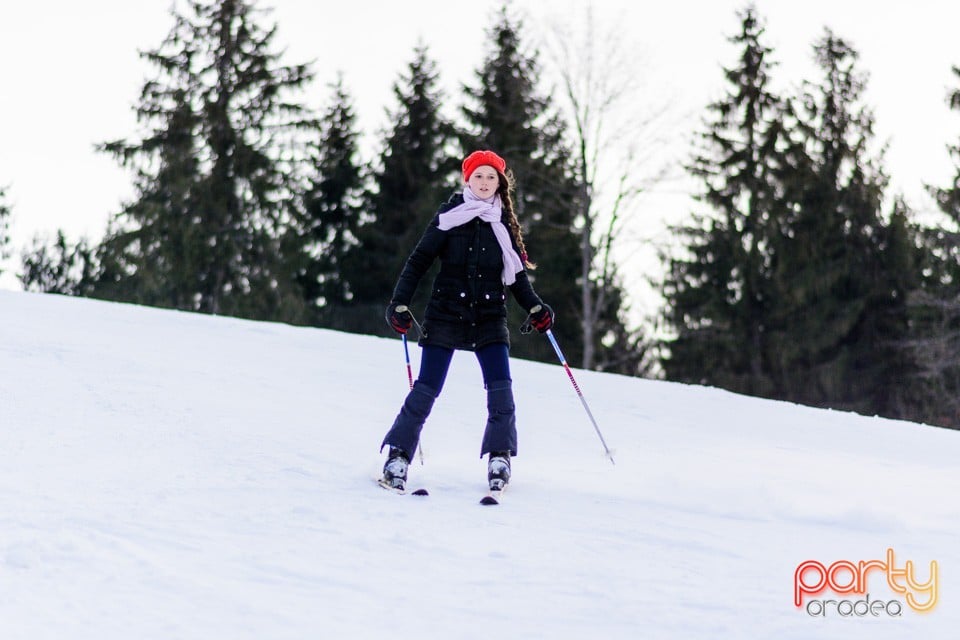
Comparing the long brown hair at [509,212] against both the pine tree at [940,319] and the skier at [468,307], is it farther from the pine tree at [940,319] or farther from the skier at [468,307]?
the pine tree at [940,319]

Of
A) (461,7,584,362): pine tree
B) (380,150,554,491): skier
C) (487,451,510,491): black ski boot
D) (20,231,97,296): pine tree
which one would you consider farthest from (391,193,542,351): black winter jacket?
(20,231,97,296): pine tree

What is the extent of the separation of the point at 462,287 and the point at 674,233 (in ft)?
65.3

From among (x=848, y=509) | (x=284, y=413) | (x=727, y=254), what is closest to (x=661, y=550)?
(x=848, y=509)

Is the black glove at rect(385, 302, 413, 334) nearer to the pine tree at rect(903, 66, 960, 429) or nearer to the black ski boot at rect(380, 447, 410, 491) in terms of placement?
the black ski boot at rect(380, 447, 410, 491)

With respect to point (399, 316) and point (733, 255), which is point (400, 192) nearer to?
point (733, 255)

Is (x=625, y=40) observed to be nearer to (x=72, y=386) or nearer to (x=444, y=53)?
(x=444, y=53)

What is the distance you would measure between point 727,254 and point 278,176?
38.5 feet

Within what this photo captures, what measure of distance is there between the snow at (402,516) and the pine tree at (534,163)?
49.1ft

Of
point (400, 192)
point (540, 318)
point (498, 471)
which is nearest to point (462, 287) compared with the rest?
point (540, 318)

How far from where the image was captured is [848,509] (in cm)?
464

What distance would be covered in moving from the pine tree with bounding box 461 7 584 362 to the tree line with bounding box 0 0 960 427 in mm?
63

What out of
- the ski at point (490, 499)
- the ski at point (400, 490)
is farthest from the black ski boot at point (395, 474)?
the ski at point (490, 499)

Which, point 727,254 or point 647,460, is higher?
point 727,254

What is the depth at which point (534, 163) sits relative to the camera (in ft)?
76.4
